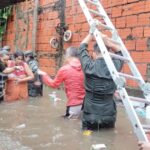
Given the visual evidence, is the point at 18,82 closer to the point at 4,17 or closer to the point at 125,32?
the point at 125,32

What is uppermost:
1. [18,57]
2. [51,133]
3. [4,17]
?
[4,17]

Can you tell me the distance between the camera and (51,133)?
500cm

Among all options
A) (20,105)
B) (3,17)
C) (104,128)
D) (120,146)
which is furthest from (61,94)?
(3,17)

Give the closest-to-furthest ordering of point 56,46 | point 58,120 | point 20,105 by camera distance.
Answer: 1. point 58,120
2. point 20,105
3. point 56,46

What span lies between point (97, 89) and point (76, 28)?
3.77 meters

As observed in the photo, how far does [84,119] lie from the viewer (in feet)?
16.7

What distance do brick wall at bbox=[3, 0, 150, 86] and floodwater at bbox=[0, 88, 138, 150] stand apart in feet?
3.89

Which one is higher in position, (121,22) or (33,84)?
(121,22)

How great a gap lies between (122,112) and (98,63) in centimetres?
178

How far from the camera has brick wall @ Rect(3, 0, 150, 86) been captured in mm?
6406

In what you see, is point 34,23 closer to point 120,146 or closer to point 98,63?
point 98,63

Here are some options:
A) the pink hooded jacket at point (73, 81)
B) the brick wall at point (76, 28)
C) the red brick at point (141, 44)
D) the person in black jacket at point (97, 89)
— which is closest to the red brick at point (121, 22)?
the brick wall at point (76, 28)

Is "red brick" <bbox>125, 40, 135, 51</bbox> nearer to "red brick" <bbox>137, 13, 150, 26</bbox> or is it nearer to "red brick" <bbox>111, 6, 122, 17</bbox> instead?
"red brick" <bbox>137, 13, 150, 26</bbox>

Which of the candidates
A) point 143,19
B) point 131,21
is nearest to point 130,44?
point 131,21
